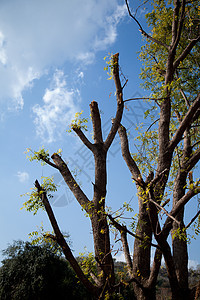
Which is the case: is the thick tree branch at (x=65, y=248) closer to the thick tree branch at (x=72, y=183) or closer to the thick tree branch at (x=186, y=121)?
the thick tree branch at (x=72, y=183)

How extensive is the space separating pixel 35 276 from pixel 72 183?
2814 mm

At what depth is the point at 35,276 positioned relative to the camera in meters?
5.76

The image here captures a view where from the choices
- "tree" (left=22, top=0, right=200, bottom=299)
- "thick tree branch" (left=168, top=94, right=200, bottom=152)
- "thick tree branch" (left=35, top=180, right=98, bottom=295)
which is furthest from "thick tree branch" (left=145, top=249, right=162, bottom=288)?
"thick tree branch" (left=168, top=94, right=200, bottom=152)

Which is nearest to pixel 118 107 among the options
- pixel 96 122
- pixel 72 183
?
pixel 96 122

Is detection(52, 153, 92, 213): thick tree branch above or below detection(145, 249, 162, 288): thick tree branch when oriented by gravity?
above

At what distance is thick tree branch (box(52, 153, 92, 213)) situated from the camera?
4.52 meters

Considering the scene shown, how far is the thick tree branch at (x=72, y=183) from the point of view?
452cm

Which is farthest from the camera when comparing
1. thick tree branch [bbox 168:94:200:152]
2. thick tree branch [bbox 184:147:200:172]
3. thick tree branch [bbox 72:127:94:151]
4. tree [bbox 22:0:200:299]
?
thick tree branch [bbox 72:127:94:151]

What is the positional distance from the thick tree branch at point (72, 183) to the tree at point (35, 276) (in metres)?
2.59

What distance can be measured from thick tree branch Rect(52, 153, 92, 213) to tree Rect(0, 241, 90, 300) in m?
2.59

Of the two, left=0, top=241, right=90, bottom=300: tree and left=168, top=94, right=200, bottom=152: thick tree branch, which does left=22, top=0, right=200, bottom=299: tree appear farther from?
left=0, top=241, right=90, bottom=300: tree

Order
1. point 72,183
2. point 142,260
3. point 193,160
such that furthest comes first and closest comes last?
1. point 72,183
2. point 193,160
3. point 142,260

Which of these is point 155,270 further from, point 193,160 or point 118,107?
point 118,107

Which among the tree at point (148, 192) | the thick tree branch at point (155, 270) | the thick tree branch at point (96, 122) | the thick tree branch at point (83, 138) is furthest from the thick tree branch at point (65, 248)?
the thick tree branch at point (96, 122)
